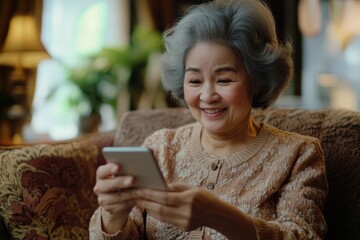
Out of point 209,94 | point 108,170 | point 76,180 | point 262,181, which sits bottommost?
point 76,180

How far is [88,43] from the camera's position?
5.45 metres

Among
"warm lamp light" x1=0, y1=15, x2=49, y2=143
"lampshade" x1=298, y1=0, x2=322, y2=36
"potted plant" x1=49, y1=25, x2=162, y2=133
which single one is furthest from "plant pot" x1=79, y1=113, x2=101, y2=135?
"lampshade" x1=298, y1=0, x2=322, y2=36

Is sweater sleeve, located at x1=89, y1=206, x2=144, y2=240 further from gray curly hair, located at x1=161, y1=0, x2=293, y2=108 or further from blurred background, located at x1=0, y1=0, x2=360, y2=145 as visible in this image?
blurred background, located at x1=0, y1=0, x2=360, y2=145

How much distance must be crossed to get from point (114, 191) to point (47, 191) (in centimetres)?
49

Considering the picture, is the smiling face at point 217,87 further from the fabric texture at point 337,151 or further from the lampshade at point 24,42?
the lampshade at point 24,42

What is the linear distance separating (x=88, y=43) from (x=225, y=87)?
12.6ft

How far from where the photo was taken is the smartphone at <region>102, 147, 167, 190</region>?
1427 millimetres

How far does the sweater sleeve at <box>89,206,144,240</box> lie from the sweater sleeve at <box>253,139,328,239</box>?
0.37 meters

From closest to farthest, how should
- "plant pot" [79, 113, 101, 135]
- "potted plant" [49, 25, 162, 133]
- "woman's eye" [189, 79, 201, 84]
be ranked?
"woman's eye" [189, 79, 201, 84]
"plant pot" [79, 113, 101, 135]
"potted plant" [49, 25, 162, 133]

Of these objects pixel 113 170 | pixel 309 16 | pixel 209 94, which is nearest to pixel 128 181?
pixel 113 170

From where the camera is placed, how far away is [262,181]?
1.78 metres

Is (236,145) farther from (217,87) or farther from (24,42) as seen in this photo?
(24,42)

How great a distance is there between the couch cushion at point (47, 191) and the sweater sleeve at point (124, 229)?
236 mm

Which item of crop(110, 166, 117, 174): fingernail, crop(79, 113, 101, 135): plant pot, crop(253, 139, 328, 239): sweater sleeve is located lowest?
crop(79, 113, 101, 135): plant pot
